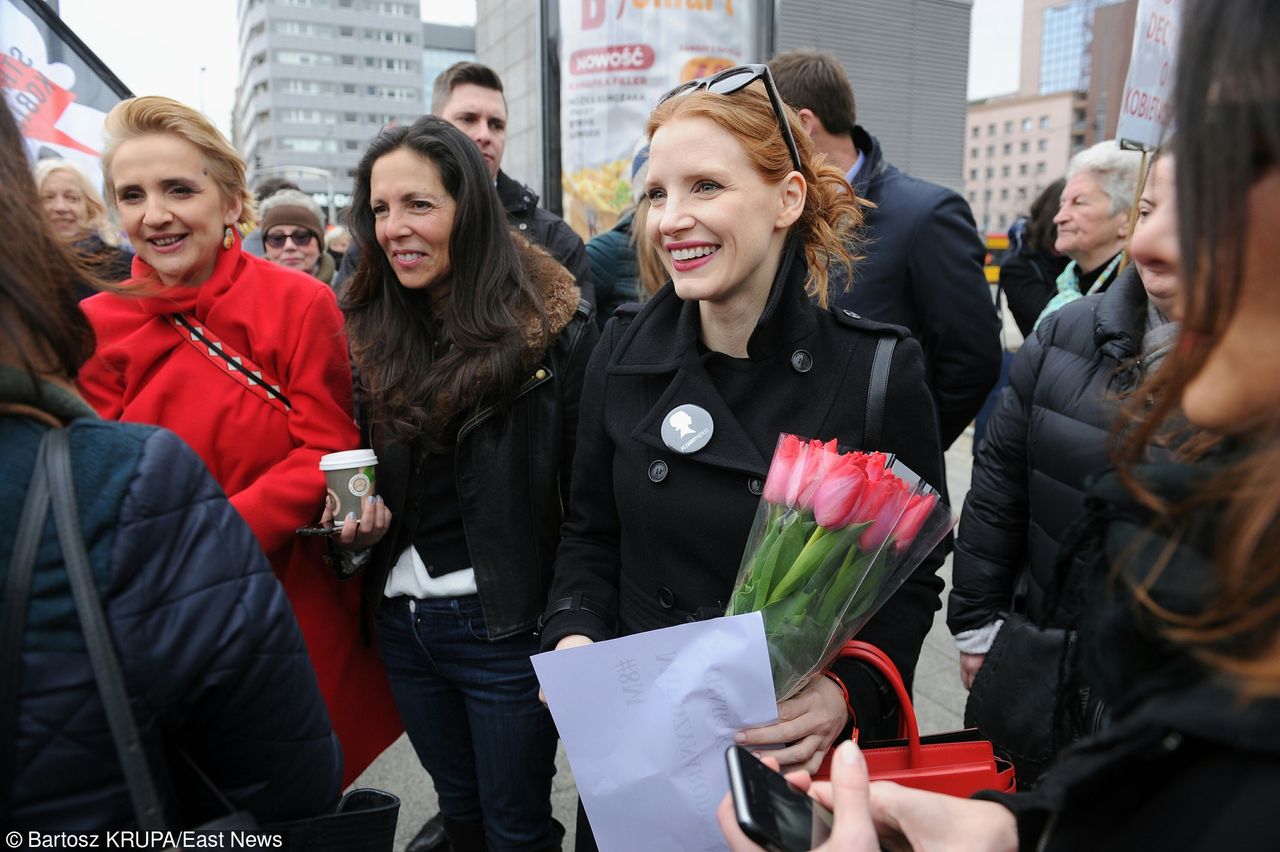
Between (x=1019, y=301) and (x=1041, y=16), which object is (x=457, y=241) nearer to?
(x=1019, y=301)

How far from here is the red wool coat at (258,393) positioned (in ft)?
6.95

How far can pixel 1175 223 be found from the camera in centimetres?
77

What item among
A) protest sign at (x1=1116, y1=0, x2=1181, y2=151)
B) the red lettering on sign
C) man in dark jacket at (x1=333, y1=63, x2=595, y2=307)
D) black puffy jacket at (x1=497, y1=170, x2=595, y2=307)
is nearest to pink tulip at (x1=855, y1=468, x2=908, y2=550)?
protest sign at (x1=1116, y1=0, x2=1181, y2=151)

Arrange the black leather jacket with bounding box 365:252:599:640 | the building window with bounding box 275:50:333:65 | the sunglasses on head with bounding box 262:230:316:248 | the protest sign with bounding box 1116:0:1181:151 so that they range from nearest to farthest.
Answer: the black leather jacket with bounding box 365:252:599:640 < the protest sign with bounding box 1116:0:1181:151 < the sunglasses on head with bounding box 262:230:316:248 < the building window with bounding box 275:50:333:65

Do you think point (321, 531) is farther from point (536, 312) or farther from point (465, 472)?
point (536, 312)

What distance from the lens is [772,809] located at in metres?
1.01

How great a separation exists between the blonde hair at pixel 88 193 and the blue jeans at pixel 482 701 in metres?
2.68

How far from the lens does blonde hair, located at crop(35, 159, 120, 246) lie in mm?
3904

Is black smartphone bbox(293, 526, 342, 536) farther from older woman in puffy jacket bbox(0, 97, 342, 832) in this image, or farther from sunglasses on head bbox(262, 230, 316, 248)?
sunglasses on head bbox(262, 230, 316, 248)

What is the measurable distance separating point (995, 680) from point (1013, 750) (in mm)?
139

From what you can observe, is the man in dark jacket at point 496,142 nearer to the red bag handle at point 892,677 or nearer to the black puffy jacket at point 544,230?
the black puffy jacket at point 544,230

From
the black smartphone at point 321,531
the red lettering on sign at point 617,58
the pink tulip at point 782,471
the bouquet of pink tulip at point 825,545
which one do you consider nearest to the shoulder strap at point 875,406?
the bouquet of pink tulip at point 825,545

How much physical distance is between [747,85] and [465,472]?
1195 mm

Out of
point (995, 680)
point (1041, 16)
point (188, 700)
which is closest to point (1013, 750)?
point (995, 680)
